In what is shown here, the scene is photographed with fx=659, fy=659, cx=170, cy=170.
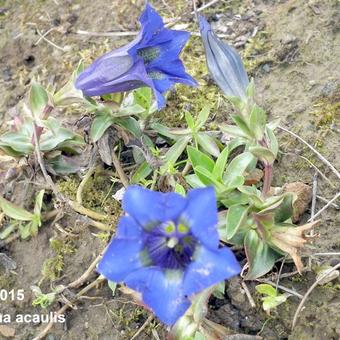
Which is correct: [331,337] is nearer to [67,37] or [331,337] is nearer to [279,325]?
[279,325]

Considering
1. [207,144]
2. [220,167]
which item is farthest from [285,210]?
[207,144]

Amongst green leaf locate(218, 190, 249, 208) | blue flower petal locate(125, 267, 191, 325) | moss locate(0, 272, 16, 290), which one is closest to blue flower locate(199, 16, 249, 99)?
green leaf locate(218, 190, 249, 208)

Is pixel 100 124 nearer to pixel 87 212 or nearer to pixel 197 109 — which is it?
pixel 87 212

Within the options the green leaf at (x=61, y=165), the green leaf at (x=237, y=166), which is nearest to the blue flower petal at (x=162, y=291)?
the green leaf at (x=237, y=166)

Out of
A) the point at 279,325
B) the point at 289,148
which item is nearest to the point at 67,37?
the point at 289,148

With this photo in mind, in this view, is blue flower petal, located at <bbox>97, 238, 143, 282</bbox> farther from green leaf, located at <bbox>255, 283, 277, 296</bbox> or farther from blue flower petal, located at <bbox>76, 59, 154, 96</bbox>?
blue flower petal, located at <bbox>76, 59, 154, 96</bbox>

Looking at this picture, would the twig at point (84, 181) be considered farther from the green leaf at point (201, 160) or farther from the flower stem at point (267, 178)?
the flower stem at point (267, 178)
